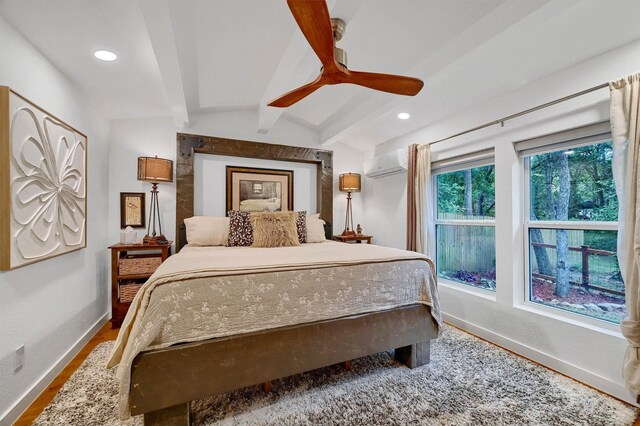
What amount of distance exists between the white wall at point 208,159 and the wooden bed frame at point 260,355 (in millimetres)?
2282

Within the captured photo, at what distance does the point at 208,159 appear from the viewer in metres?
3.63

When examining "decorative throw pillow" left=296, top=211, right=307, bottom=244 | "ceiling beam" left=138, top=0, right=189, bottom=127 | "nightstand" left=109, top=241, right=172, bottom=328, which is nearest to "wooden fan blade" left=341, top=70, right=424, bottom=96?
"ceiling beam" left=138, top=0, right=189, bottom=127

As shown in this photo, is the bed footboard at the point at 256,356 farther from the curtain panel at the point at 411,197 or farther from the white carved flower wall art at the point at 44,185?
the curtain panel at the point at 411,197

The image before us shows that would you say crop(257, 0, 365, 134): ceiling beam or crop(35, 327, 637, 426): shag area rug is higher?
crop(257, 0, 365, 134): ceiling beam

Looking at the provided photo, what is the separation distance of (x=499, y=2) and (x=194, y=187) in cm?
338

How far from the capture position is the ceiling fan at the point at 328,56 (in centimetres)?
119

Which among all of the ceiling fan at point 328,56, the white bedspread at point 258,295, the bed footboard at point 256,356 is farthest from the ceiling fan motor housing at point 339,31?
the bed footboard at point 256,356

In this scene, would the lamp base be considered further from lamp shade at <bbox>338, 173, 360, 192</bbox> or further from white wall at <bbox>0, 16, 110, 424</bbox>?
lamp shade at <bbox>338, 173, 360, 192</bbox>

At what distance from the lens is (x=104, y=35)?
5.88ft

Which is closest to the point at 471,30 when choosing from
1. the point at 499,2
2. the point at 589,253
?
the point at 499,2

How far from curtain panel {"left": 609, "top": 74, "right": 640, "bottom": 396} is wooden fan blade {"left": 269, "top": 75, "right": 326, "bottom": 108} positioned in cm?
184

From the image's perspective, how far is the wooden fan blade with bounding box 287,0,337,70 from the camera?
3.78ft

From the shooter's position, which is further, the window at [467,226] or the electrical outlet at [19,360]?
the window at [467,226]

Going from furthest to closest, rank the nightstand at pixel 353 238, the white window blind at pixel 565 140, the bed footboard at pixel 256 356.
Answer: the nightstand at pixel 353 238
the white window blind at pixel 565 140
the bed footboard at pixel 256 356
